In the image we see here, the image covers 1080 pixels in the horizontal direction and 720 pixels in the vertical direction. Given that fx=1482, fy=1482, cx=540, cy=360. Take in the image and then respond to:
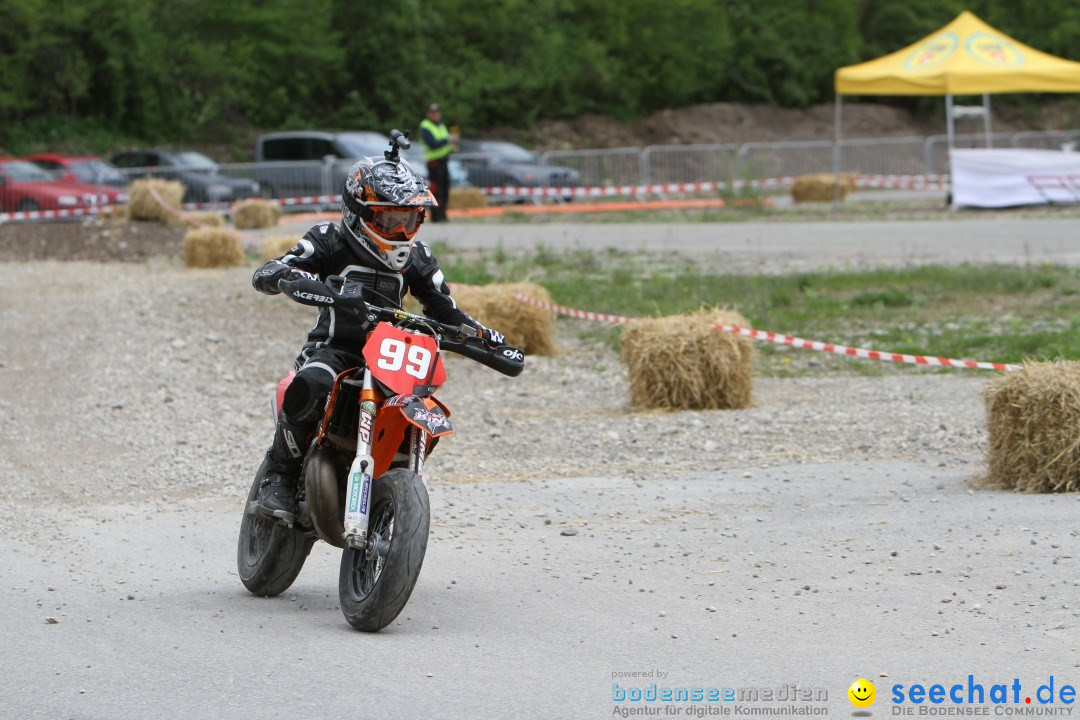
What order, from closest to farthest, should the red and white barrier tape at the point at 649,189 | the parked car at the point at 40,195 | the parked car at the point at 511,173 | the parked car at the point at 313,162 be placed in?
the parked car at the point at 40,195 → the red and white barrier tape at the point at 649,189 → the parked car at the point at 313,162 → the parked car at the point at 511,173

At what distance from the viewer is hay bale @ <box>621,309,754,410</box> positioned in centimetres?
1183

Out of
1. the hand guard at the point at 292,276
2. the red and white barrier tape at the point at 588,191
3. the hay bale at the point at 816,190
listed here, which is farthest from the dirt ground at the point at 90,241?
the hand guard at the point at 292,276

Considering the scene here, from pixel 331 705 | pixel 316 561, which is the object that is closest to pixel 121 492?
pixel 316 561

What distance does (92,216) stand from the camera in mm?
29812

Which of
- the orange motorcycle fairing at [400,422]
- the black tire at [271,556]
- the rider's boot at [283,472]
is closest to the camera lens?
the orange motorcycle fairing at [400,422]

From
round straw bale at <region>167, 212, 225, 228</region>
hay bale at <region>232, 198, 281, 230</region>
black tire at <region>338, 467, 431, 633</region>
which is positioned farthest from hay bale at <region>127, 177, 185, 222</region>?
black tire at <region>338, 467, 431, 633</region>

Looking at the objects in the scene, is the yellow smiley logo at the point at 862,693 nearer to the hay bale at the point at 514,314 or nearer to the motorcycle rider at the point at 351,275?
the motorcycle rider at the point at 351,275

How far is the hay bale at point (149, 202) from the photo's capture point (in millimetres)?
26844

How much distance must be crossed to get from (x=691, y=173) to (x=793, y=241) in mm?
15090

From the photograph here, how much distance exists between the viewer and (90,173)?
108ft

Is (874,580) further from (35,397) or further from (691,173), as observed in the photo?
(691,173)

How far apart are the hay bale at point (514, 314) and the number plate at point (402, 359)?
820 centimetres

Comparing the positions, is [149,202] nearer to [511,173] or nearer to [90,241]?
[90,241]

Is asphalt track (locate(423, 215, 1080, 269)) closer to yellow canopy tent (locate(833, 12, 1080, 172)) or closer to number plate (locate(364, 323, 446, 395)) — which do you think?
yellow canopy tent (locate(833, 12, 1080, 172))
